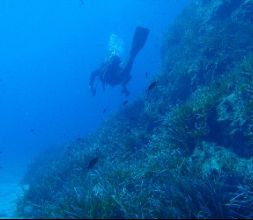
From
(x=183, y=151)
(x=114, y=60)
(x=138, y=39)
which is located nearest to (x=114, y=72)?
(x=114, y=60)

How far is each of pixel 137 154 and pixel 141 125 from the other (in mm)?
3508

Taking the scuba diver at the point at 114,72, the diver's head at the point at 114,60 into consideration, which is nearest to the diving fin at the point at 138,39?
the scuba diver at the point at 114,72

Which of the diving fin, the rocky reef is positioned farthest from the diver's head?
the rocky reef

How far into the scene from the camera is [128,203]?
7.50 m

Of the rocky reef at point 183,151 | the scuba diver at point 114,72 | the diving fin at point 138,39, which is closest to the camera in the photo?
the rocky reef at point 183,151

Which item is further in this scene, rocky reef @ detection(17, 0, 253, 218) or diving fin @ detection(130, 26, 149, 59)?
diving fin @ detection(130, 26, 149, 59)

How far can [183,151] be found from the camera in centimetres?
1066

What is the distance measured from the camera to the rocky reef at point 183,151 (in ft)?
24.2

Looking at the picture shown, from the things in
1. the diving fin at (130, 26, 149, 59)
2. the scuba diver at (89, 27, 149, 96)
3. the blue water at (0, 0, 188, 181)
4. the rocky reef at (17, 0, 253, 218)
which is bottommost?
the rocky reef at (17, 0, 253, 218)

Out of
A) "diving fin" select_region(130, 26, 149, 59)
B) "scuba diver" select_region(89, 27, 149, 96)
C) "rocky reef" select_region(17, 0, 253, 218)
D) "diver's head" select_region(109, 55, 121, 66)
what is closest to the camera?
"rocky reef" select_region(17, 0, 253, 218)

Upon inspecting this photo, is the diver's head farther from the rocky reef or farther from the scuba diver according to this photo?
the rocky reef

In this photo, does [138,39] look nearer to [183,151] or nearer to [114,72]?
[114,72]

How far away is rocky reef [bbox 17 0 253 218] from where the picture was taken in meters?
7.36

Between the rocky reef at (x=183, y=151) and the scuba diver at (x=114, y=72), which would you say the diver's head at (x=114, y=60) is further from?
the rocky reef at (x=183, y=151)
